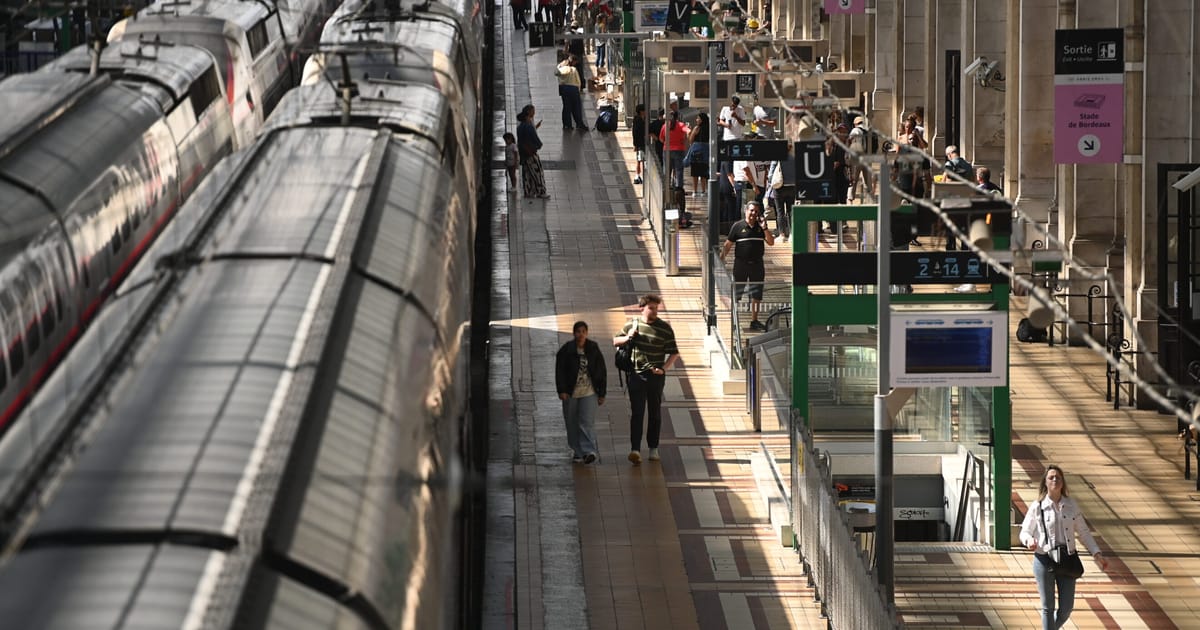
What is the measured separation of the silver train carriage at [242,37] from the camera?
2431 centimetres

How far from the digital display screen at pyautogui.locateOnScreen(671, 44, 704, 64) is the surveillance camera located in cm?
464

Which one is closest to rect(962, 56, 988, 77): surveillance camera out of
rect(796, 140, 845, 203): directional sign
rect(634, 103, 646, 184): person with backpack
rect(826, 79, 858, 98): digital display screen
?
rect(826, 79, 858, 98): digital display screen

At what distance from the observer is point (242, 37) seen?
84.5ft

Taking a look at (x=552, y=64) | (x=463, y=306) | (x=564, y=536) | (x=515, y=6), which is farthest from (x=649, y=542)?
(x=515, y=6)

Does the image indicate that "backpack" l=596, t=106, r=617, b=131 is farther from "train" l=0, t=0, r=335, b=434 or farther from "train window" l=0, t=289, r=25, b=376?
"train window" l=0, t=289, r=25, b=376

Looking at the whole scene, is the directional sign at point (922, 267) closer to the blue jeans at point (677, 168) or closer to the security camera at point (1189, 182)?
the security camera at point (1189, 182)

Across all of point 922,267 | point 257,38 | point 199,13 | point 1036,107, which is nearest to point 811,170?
point 1036,107

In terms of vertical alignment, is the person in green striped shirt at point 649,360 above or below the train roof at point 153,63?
below

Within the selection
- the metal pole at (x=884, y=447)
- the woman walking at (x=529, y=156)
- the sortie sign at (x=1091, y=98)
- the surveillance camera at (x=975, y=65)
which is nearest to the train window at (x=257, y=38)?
the woman walking at (x=529, y=156)

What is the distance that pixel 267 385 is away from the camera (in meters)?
7.62

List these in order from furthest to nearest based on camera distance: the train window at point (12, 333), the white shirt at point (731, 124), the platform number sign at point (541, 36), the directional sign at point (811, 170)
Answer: the platform number sign at point (541, 36) → the white shirt at point (731, 124) → the directional sign at point (811, 170) → the train window at point (12, 333)

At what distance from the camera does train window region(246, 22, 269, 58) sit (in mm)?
26609

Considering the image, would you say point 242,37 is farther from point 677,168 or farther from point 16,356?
point 16,356

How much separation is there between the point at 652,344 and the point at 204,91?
6445 millimetres
